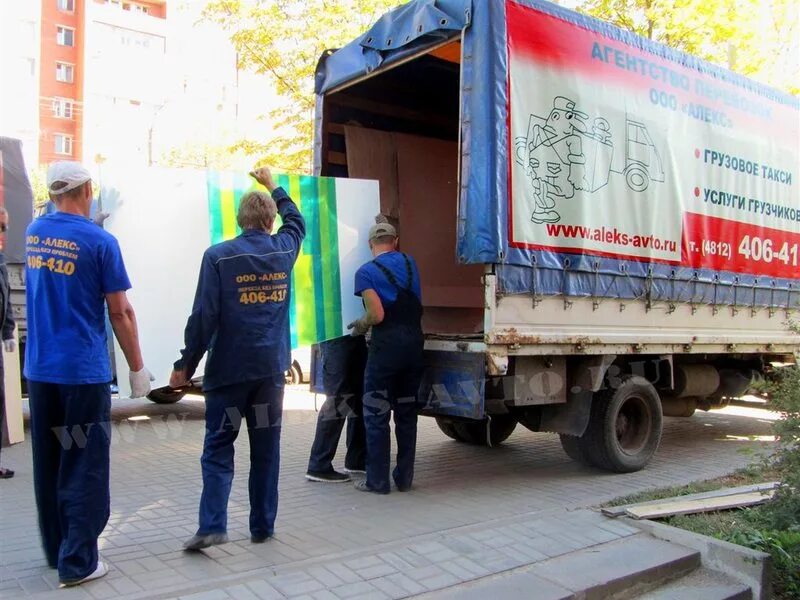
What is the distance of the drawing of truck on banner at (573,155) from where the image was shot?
17.0ft

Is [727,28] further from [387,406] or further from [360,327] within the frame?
[387,406]

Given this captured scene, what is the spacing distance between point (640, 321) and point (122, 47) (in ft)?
155

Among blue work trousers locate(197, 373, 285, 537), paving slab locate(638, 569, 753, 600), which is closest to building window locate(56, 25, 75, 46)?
blue work trousers locate(197, 373, 285, 537)

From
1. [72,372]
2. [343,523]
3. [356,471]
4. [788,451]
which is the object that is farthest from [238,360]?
[788,451]

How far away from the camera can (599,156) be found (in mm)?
5602

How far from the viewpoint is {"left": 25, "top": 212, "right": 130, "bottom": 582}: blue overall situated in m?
3.34

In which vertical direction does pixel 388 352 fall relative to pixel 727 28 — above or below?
below

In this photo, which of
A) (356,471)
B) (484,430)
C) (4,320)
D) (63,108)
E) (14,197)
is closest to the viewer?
(4,320)

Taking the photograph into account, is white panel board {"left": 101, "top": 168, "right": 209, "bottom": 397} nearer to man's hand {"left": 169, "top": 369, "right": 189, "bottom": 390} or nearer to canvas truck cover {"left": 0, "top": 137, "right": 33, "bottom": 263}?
man's hand {"left": 169, "top": 369, "right": 189, "bottom": 390}

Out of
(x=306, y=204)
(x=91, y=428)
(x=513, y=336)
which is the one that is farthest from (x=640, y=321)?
(x=91, y=428)

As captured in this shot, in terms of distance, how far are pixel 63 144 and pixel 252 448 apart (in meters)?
42.2

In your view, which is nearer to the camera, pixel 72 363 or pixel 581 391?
pixel 72 363

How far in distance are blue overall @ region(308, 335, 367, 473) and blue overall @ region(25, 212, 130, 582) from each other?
7.22ft

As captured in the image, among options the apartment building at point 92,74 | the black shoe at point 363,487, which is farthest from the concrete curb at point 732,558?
the apartment building at point 92,74
